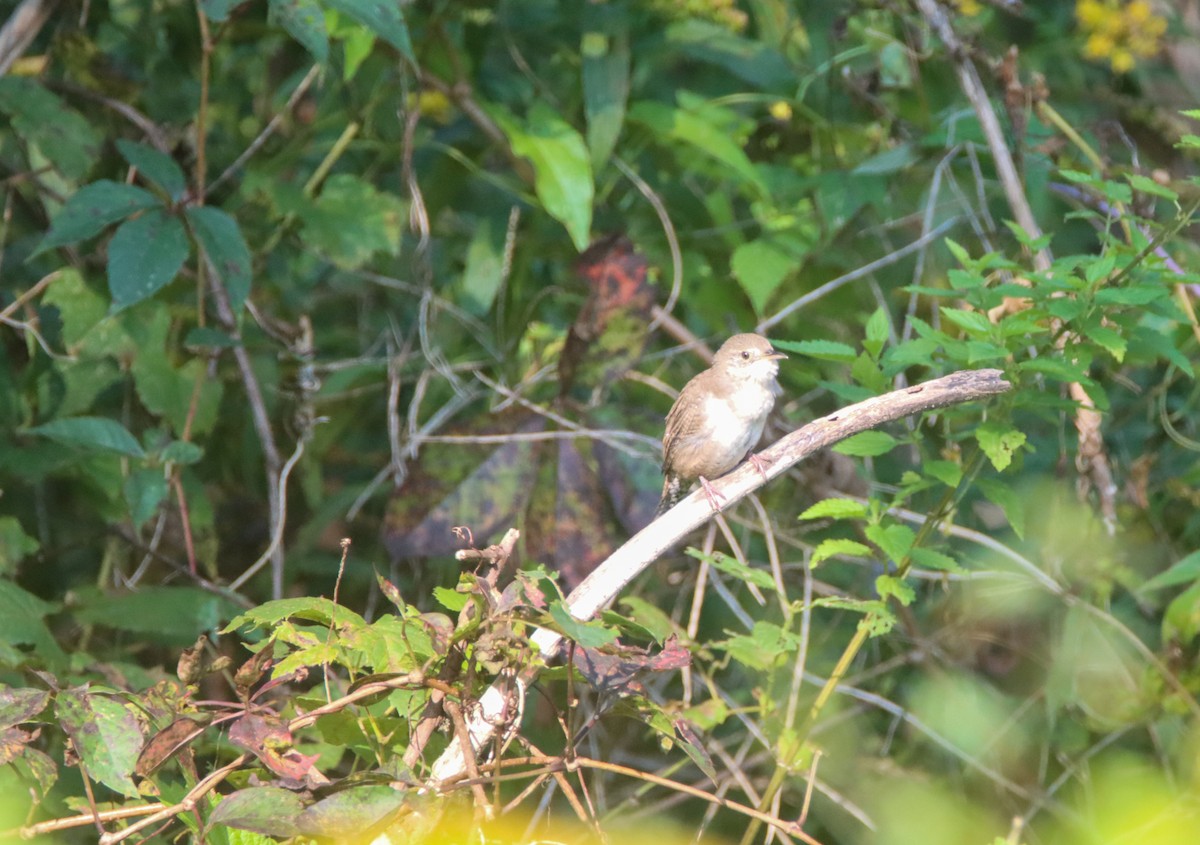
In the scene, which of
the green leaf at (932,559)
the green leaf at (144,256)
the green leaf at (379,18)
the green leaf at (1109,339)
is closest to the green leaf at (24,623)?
the green leaf at (144,256)

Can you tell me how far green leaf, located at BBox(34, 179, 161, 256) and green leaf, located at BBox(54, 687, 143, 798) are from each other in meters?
1.64

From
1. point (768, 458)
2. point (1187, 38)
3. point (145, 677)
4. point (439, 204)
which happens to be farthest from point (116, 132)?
point (1187, 38)

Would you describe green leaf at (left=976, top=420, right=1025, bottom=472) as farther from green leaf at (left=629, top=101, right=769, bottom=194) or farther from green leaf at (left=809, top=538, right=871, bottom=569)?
green leaf at (left=629, top=101, right=769, bottom=194)

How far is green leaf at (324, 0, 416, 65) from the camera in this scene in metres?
3.11

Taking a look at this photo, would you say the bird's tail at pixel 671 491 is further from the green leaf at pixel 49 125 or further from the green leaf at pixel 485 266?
the green leaf at pixel 49 125

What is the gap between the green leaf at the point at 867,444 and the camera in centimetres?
270

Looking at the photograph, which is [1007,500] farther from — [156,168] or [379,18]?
[156,168]

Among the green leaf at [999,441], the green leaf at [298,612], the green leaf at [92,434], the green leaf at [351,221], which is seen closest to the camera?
the green leaf at [298,612]

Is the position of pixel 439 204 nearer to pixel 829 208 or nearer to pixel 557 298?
pixel 557 298

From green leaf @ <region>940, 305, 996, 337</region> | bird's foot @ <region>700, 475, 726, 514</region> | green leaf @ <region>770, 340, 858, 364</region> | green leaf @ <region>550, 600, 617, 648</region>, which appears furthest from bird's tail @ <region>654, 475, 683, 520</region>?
green leaf @ <region>550, 600, 617, 648</region>

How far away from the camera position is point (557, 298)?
4.46m

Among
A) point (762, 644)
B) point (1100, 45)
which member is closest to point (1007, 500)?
point (762, 644)

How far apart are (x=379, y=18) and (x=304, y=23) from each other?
19 centimetres

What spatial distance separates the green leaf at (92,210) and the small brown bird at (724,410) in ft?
5.50
